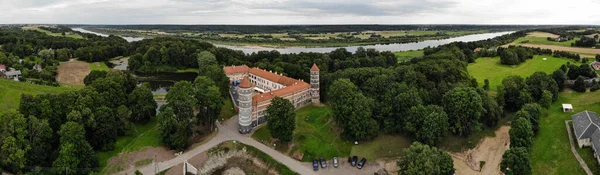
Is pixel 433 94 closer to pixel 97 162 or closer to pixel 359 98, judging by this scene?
pixel 359 98

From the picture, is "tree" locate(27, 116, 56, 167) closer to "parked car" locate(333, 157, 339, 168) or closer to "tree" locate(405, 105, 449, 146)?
"parked car" locate(333, 157, 339, 168)

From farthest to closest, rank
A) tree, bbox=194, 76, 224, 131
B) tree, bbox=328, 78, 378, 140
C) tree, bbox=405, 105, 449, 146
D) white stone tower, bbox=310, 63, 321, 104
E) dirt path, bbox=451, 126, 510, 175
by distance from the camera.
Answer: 1. white stone tower, bbox=310, 63, 321, 104
2. tree, bbox=194, 76, 224, 131
3. tree, bbox=328, 78, 378, 140
4. tree, bbox=405, 105, 449, 146
5. dirt path, bbox=451, 126, 510, 175

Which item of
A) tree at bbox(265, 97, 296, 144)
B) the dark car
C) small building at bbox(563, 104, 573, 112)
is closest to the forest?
small building at bbox(563, 104, 573, 112)

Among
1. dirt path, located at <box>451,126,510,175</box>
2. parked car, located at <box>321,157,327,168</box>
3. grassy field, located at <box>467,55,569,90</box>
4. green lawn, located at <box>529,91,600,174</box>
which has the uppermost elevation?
grassy field, located at <box>467,55,569,90</box>

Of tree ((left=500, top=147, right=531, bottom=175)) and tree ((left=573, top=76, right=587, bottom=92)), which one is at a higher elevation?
tree ((left=573, top=76, right=587, bottom=92))

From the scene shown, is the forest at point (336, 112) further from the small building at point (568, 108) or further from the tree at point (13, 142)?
the small building at point (568, 108)

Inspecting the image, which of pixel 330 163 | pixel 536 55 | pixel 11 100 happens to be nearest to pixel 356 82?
pixel 330 163
